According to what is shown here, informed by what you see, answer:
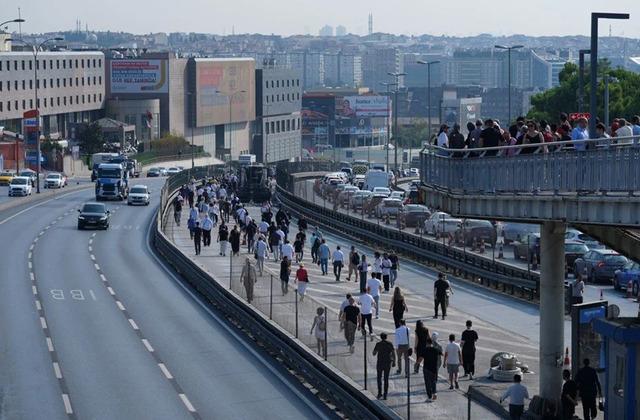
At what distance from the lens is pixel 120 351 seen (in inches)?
1309

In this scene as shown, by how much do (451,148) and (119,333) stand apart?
10556 millimetres

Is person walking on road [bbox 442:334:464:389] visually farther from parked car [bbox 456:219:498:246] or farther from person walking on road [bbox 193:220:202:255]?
person walking on road [bbox 193:220:202:255]

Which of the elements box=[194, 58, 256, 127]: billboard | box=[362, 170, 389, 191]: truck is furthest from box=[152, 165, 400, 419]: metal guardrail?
box=[194, 58, 256, 127]: billboard

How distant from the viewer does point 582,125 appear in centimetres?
2462

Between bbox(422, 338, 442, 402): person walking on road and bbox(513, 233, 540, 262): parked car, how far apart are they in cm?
2085

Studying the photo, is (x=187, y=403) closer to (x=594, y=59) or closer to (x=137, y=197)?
(x=594, y=59)

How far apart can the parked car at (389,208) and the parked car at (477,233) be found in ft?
36.0

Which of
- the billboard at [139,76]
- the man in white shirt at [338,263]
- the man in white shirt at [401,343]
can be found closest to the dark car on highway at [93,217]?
the man in white shirt at [338,263]

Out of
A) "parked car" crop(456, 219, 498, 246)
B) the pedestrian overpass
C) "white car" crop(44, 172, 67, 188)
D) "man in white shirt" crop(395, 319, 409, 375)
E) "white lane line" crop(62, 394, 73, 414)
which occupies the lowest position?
"white car" crop(44, 172, 67, 188)

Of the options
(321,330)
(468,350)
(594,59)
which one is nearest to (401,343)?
(468,350)

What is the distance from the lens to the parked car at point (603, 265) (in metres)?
46.6

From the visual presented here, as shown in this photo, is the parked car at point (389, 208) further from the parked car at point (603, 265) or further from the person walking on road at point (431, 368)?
the person walking on road at point (431, 368)

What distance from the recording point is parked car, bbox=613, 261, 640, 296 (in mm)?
43500

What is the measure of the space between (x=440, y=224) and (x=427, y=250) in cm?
538
